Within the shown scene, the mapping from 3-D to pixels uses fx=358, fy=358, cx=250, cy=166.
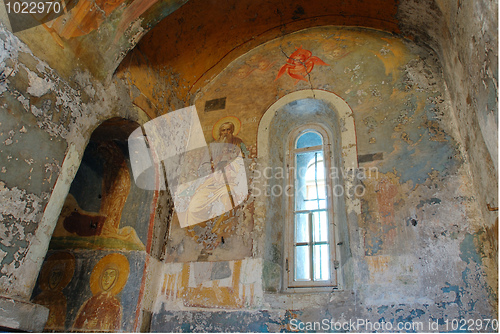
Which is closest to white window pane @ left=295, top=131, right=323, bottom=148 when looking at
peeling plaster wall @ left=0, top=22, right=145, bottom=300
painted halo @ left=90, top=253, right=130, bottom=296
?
painted halo @ left=90, top=253, right=130, bottom=296

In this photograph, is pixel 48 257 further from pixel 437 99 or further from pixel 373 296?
pixel 437 99

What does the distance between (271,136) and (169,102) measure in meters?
1.65

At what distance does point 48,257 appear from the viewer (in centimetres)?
469

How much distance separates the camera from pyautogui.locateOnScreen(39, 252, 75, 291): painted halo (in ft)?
14.6

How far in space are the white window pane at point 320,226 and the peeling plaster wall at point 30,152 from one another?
2.88 meters

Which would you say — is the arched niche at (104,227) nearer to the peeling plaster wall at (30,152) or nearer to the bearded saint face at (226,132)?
the peeling plaster wall at (30,152)

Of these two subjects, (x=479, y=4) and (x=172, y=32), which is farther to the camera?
(x=172, y=32)

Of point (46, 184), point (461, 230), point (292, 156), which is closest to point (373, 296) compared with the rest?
point (461, 230)

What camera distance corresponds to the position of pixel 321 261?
14.3ft

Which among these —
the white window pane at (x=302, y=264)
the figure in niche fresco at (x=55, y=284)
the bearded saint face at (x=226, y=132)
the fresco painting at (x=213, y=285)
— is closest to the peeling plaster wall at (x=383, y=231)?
the fresco painting at (x=213, y=285)

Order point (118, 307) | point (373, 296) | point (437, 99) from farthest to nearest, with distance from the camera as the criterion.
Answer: point (437, 99), point (118, 307), point (373, 296)

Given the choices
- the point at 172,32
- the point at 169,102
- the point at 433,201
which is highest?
the point at 172,32

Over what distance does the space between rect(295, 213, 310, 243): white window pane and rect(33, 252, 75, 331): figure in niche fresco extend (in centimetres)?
287

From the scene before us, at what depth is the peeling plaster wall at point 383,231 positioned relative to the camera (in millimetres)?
3441
